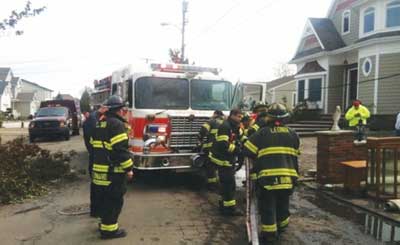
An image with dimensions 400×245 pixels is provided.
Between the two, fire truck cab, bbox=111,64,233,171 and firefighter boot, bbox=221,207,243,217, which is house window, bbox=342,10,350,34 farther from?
firefighter boot, bbox=221,207,243,217

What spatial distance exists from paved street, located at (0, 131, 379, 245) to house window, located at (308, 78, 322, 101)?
58.8 ft

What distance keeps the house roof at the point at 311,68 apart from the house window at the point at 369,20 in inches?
160

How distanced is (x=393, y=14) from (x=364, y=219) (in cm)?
1687

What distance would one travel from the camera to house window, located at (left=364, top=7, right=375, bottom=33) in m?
21.7

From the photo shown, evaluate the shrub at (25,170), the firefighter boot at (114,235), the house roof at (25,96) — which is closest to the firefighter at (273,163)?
the firefighter boot at (114,235)

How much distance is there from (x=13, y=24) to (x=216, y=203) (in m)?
6.34

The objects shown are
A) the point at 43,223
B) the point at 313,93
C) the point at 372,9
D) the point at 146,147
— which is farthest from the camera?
the point at 313,93

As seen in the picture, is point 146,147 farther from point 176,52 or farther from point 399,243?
point 176,52

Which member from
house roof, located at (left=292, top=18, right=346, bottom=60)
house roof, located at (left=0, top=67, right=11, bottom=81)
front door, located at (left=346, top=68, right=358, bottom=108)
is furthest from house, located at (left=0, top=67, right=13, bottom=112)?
front door, located at (left=346, top=68, right=358, bottom=108)

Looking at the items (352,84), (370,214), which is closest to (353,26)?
(352,84)

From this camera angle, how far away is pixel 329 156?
8977 mm

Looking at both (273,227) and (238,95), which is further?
(238,95)

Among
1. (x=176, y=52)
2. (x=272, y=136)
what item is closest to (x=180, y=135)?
(x=272, y=136)

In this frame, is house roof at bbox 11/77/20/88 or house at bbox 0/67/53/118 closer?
house at bbox 0/67/53/118
